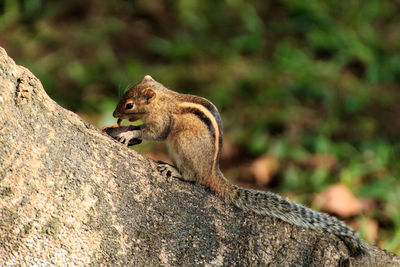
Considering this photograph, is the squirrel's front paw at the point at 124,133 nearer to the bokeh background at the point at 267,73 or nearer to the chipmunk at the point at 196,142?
the chipmunk at the point at 196,142

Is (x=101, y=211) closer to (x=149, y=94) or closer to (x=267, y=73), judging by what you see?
(x=149, y=94)

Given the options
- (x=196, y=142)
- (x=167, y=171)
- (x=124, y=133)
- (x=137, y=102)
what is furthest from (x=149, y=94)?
(x=167, y=171)

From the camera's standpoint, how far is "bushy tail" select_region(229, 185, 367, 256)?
2.69m

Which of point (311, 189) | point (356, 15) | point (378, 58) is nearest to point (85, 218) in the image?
point (311, 189)

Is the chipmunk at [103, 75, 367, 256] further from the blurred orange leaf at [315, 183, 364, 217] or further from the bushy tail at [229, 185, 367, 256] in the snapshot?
the blurred orange leaf at [315, 183, 364, 217]

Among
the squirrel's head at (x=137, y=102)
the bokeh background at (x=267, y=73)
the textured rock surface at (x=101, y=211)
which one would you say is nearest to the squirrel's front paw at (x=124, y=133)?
the squirrel's head at (x=137, y=102)

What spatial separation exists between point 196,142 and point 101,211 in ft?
2.76

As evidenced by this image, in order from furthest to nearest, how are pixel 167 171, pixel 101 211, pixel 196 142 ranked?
pixel 196 142 → pixel 167 171 → pixel 101 211

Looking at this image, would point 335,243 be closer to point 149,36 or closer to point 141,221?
point 141,221

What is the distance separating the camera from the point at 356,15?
22.0ft

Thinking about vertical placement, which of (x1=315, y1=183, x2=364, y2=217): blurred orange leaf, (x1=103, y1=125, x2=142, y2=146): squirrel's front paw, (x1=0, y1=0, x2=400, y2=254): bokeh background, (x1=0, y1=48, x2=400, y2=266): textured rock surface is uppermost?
A: (x1=0, y1=0, x2=400, y2=254): bokeh background

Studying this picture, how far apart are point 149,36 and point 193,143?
153 inches

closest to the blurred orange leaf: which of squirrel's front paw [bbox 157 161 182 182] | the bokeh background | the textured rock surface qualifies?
the bokeh background

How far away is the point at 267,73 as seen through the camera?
6055 millimetres
